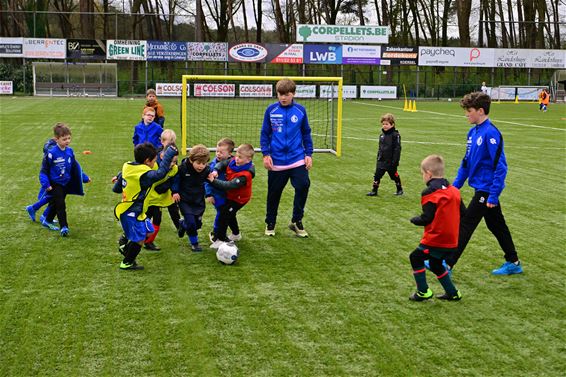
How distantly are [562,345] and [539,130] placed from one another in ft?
71.3

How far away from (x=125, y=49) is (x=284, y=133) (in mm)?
43857

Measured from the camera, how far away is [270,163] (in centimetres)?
834

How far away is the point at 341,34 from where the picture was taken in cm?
5256

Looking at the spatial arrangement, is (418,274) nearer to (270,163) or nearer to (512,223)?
(270,163)

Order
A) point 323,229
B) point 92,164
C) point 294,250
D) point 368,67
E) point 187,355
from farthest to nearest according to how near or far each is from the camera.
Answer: point 368,67 < point 92,164 < point 323,229 < point 294,250 < point 187,355

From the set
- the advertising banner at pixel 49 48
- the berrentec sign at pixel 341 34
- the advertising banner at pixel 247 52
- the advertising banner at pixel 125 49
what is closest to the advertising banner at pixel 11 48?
the advertising banner at pixel 49 48

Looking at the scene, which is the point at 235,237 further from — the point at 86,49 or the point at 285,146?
the point at 86,49

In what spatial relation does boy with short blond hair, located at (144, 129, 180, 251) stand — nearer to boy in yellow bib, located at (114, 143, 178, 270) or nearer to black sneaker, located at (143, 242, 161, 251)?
black sneaker, located at (143, 242, 161, 251)

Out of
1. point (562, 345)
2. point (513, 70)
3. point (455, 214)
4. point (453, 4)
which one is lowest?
point (562, 345)

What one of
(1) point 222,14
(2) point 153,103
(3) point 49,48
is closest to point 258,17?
(1) point 222,14

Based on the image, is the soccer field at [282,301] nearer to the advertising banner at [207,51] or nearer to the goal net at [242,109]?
the goal net at [242,109]

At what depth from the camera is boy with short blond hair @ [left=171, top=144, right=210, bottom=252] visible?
7.42 m

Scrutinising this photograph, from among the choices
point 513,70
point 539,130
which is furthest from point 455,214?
point 513,70

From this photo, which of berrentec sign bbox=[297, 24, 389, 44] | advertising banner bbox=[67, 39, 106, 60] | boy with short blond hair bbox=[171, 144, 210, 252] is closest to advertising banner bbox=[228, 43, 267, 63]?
berrentec sign bbox=[297, 24, 389, 44]
